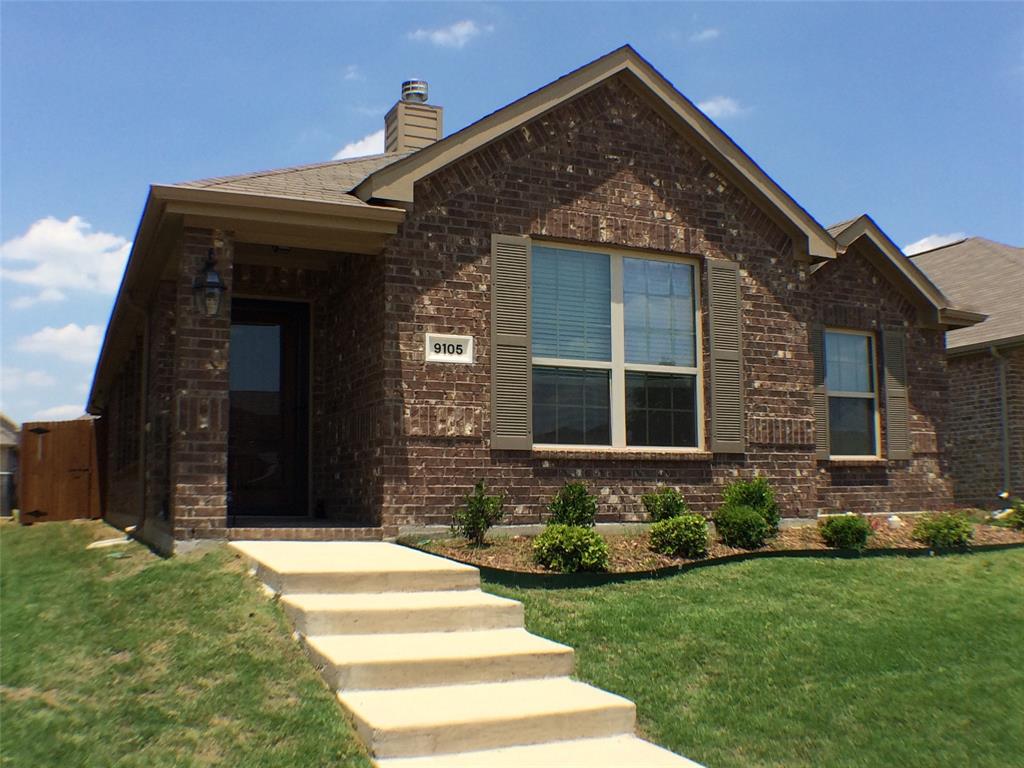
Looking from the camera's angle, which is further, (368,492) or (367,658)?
(368,492)

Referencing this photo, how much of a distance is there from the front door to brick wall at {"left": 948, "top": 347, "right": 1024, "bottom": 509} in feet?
33.3

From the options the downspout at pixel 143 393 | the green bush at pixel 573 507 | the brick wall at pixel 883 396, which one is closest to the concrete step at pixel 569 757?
the green bush at pixel 573 507

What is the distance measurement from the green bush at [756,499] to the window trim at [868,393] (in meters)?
2.07

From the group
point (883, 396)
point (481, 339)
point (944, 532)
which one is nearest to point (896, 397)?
point (883, 396)

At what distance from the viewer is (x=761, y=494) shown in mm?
10359

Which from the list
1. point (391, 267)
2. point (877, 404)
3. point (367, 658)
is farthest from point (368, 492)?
point (877, 404)

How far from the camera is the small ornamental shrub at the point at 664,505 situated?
10.0 meters

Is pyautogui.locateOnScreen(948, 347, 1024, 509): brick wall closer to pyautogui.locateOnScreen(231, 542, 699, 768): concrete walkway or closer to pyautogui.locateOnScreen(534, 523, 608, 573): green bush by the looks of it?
pyautogui.locateOnScreen(534, 523, 608, 573): green bush

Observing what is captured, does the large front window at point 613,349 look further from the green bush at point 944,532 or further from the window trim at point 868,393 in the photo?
the green bush at point 944,532

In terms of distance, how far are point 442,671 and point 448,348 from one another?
4208 mm

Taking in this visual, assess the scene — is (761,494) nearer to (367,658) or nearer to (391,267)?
(391,267)

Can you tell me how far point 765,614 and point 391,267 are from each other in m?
4.59

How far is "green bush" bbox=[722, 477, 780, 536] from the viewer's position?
33.7 feet

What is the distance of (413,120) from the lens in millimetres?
14125
